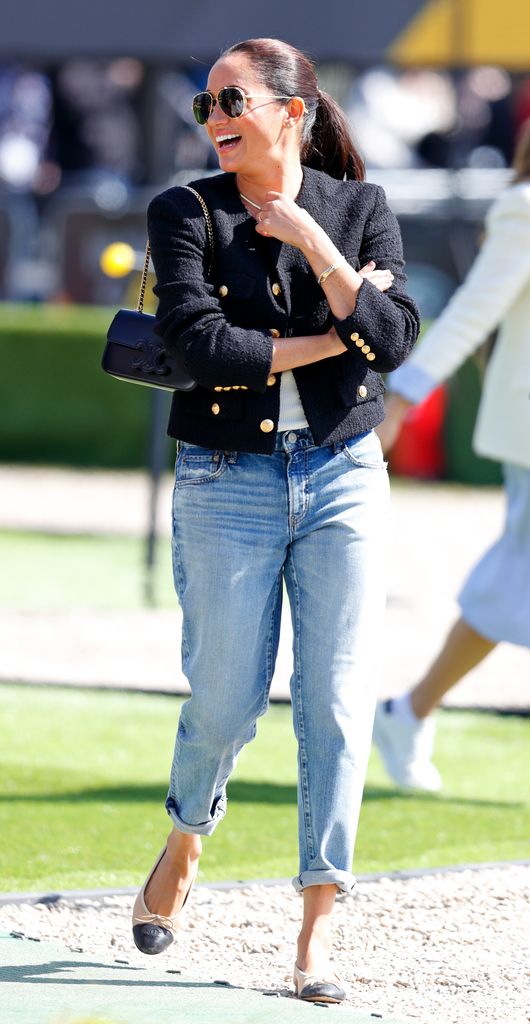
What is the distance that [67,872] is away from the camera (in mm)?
4973

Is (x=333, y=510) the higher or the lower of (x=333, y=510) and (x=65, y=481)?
the higher

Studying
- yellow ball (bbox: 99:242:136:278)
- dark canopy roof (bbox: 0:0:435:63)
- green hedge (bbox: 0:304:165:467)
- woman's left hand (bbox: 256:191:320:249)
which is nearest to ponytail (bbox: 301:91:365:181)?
woman's left hand (bbox: 256:191:320:249)

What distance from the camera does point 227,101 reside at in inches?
149

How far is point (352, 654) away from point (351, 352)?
24.6 inches

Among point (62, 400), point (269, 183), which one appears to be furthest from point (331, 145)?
point (62, 400)

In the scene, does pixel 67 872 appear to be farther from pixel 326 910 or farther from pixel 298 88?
pixel 298 88

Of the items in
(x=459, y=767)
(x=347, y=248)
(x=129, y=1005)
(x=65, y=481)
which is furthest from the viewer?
(x=65, y=481)

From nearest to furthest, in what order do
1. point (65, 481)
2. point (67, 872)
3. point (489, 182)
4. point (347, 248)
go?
point (347, 248), point (67, 872), point (65, 481), point (489, 182)

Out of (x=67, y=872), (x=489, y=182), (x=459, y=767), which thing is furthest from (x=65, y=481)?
(x=67, y=872)

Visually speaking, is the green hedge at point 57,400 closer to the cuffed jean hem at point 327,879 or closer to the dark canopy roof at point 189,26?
the dark canopy roof at point 189,26

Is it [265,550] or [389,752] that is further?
[389,752]

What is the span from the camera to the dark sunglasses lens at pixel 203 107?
3830 millimetres

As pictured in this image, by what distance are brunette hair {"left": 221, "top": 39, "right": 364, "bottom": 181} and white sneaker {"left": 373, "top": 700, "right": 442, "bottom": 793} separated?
2.24 m

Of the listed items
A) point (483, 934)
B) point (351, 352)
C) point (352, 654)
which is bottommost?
point (483, 934)
